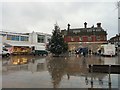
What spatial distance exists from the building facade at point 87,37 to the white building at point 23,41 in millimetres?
9683

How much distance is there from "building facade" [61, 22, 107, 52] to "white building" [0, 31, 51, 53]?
9683 mm

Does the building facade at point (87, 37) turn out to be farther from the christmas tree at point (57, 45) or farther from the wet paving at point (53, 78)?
the wet paving at point (53, 78)

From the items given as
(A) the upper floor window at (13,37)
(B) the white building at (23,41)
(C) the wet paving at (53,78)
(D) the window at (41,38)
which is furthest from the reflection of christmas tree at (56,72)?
(D) the window at (41,38)

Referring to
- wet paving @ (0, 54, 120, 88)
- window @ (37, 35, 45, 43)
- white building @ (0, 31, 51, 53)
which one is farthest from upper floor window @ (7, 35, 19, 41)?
wet paving @ (0, 54, 120, 88)

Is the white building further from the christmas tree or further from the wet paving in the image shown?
the wet paving

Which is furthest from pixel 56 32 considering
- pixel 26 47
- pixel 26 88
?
pixel 26 88

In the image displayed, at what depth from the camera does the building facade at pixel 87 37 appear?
8300 centimetres

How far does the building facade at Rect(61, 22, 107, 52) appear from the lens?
3268 inches

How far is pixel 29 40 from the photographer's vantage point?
255 ft

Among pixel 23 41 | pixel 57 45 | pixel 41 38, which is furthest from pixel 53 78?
pixel 41 38

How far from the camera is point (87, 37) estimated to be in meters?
85.7

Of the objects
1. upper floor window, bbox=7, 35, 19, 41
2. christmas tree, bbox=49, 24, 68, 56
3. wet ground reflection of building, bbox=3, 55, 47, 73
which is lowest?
wet ground reflection of building, bbox=3, 55, 47, 73

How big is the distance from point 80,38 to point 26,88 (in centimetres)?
7671

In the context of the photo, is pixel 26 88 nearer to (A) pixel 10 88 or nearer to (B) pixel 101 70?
(A) pixel 10 88
